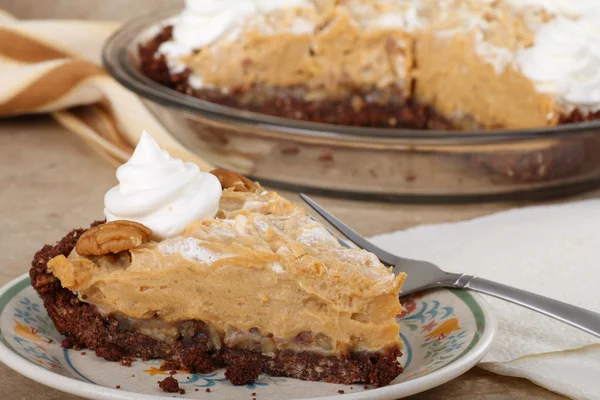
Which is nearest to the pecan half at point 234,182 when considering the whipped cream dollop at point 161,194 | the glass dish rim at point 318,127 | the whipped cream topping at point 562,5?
the whipped cream dollop at point 161,194

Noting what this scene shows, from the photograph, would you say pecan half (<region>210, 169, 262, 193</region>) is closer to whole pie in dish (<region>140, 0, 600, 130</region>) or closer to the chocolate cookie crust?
the chocolate cookie crust

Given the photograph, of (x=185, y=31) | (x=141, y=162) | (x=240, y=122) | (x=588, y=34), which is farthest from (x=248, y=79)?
(x=141, y=162)

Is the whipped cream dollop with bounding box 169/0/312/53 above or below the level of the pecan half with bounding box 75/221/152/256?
below

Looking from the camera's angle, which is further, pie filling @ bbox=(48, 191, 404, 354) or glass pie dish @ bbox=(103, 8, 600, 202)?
glass pie dish @ bbox=(103, 8, 600, 202)

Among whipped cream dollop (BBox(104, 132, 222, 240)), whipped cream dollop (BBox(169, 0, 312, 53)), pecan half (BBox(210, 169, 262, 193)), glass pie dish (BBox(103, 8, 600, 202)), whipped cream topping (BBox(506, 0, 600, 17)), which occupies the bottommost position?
glass pie dish (BBox(103, 8, 600, 202))

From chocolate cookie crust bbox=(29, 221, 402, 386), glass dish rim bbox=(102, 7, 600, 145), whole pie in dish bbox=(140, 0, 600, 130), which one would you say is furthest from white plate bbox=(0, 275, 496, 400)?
whole pie in dish bbox=(140, 0, 600, 130)

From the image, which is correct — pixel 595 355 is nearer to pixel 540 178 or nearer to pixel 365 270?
pixel 365 270

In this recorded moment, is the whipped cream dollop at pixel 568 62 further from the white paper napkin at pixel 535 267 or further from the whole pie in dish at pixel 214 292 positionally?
the whole pie in dish at pixel 214 292
